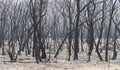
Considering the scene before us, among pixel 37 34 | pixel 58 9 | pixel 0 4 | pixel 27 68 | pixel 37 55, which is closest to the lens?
pixel 27 68

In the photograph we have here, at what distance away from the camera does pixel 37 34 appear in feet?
77.1

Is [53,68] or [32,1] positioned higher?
[32,1]

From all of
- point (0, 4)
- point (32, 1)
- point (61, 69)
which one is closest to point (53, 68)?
point (61, 69)

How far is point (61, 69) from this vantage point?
17469 millimetres

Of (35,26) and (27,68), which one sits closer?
(27,68)

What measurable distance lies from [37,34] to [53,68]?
20.8ft

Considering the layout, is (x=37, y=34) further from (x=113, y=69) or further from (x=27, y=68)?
(x=113, y=69)

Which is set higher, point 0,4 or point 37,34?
Result: point 0,4

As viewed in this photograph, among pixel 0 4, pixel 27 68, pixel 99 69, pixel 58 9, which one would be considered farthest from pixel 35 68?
pixel 58 9

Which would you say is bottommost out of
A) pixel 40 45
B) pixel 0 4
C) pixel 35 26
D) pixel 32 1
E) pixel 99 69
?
pixel 99 69

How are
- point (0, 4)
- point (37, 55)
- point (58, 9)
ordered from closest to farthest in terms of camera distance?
point (37, 55)
point (0, 4)
point (58, 9)

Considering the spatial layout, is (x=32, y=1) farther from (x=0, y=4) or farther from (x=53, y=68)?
(x=0, y=4)

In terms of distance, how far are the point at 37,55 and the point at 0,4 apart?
18055 millimetres

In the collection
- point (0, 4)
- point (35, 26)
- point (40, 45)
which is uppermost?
point (0, 4)
